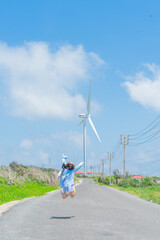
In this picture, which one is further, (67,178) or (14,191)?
(14,191)

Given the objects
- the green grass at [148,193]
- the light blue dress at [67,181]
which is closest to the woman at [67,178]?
the light blue dress at [67,181]

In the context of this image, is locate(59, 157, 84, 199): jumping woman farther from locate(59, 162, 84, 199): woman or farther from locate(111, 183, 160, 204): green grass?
locate(111, 183, 160, 204): green grass

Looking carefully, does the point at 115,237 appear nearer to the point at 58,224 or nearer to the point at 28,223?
the point at 58,224

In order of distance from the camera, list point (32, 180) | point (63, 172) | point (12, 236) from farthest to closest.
A: point (32, 180) < point (63, 172) < point (12, 236)

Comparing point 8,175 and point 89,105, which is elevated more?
point 89,105

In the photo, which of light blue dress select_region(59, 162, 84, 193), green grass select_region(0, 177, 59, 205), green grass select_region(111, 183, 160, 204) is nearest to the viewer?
light blue dress select_region(59, 162, 84, 193)

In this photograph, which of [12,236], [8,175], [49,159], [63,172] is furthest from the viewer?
[49,159]

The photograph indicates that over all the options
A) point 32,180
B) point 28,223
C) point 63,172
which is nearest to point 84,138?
point 32,180

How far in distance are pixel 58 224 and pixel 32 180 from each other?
33.8 meters

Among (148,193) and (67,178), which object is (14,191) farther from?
(148,193)

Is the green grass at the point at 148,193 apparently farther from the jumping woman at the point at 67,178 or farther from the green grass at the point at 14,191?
the jumping woman at the point at 67,178

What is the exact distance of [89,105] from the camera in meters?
47.3

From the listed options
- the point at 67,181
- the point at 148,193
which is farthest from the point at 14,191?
the point at 148,193

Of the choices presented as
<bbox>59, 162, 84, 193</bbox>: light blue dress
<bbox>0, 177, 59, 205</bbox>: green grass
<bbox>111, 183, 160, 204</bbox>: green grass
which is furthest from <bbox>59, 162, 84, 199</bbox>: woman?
<bbox>111, 183, 160, 204</bbox>: green grass
